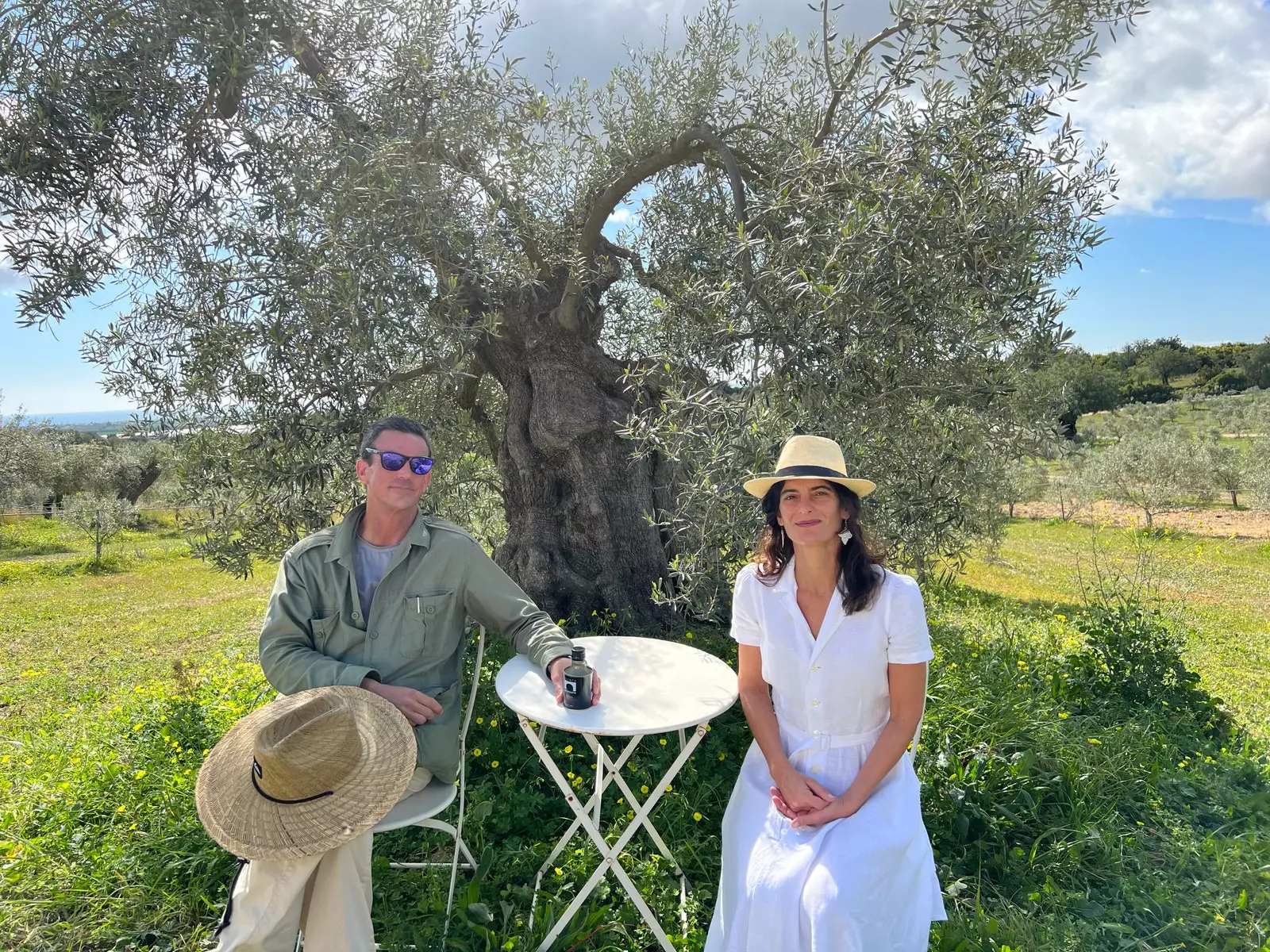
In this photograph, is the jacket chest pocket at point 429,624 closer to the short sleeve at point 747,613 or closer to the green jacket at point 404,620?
the green jacket at point 404,620

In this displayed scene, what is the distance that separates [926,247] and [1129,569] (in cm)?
1314

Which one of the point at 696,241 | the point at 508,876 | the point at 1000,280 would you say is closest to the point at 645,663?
the point at 508,876

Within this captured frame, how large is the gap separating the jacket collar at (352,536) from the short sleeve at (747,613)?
4.83ft

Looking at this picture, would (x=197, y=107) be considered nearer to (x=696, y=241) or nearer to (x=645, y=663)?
(x=696, y=241)

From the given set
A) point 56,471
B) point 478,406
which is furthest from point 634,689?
point 56,471

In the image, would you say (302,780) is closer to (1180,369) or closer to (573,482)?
(573,482)

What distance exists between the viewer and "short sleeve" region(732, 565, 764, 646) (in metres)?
2.96

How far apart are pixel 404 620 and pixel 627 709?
43.6 inches

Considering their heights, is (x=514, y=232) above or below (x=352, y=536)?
above

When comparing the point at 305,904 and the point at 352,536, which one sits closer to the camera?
the point at 305,904

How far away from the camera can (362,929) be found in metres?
2.65

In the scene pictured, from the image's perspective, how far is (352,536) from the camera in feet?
11.0

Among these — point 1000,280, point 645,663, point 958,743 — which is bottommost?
point 958,743

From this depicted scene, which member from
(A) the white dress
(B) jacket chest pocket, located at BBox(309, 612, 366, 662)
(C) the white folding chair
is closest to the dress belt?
(A) the white dress
